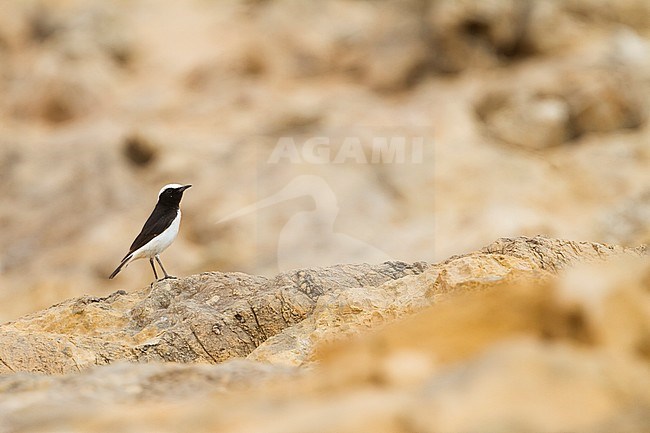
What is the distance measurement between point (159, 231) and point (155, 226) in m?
0.07

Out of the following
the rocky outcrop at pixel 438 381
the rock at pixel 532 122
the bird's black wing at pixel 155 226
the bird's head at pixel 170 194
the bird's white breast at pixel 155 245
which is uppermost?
the rocky outcrop at pixel 438 381

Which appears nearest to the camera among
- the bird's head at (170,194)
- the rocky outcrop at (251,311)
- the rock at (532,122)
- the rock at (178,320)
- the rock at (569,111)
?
the rocky outcrop at (251,311)

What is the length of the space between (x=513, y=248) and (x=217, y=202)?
1516cm

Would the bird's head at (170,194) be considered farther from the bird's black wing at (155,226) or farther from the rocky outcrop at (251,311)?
the rocky outcrop at (251,311)

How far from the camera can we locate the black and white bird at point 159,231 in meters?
10.0

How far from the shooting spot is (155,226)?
1007cm

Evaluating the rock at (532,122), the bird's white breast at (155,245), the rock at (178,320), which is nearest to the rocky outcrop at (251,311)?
the rock at (178,320)

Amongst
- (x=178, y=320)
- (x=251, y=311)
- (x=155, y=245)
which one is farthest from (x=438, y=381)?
(x=155, y=245)

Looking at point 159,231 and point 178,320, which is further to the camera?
point 159,231

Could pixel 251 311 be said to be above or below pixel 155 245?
above

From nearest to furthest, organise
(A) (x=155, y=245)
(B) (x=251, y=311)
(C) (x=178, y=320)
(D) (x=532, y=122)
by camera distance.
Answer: (B) (x=251, y=311)
(C) (x=178, y=320)
(A) (x=155, y=245)
(D) (x=532, y=122)

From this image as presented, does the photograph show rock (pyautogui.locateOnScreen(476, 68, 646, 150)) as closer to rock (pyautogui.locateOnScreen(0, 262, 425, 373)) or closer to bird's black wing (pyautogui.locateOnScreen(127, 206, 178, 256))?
bird's black wing (pyautogui.locateOnScreen(127, 206, 178, 256))

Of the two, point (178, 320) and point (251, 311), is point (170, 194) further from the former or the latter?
point (251, 311)

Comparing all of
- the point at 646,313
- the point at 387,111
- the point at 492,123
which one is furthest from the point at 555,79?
the point at 646,313
